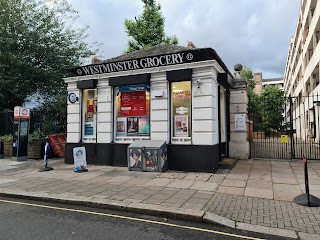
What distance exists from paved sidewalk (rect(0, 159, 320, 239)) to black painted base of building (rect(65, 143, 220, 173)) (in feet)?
1.33

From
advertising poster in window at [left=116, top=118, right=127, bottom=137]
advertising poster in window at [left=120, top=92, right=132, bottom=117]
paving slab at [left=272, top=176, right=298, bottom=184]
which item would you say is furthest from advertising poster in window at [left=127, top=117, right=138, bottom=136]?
paving slab at [left=272, top=176, right=298, bottom=184]

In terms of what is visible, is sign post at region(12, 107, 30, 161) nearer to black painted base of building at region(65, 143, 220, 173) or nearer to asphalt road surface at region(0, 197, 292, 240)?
black painted base of building at region(65, 143, 220, 173)

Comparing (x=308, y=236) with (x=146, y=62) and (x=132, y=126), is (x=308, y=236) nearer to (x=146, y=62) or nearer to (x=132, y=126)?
(x=132, y=126)

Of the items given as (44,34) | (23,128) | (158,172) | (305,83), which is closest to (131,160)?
(158,172)

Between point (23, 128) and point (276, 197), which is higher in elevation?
point (23, 128)

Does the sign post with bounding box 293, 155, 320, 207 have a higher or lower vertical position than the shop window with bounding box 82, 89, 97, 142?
lower

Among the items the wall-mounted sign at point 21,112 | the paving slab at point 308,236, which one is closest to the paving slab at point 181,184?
the paving slab at point 308,236

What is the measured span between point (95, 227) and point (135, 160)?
5088 mm

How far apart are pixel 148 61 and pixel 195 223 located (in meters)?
6.97

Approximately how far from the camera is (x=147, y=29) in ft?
84.7

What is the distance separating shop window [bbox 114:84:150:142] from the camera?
35.2 feet

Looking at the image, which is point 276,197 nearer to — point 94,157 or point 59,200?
point 59,200

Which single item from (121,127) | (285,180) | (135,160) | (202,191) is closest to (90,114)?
(121,127)

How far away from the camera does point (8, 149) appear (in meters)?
14.8
